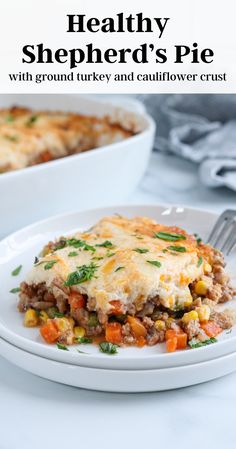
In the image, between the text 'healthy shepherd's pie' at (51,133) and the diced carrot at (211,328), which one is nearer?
the diced carrot at (211,328)

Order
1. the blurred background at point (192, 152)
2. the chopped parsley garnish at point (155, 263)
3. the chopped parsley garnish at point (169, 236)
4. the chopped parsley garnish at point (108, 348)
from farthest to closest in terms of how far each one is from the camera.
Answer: the blurred background at point (192, 152), the chopped parsley garnish at point (169, 236), the chopped parsley garnish at point (155, 263), the chopped parsley garnish at point (108, 348)

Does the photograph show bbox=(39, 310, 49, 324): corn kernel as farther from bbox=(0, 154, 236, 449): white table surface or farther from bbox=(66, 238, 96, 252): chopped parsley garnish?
bbox=(66, 238, 96, 252): chopped parsley garnish

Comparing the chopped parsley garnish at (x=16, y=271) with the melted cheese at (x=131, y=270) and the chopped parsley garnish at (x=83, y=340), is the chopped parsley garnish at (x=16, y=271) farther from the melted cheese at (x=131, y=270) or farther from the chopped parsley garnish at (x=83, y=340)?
the chopped parsley garnish at (x=83, y=340)

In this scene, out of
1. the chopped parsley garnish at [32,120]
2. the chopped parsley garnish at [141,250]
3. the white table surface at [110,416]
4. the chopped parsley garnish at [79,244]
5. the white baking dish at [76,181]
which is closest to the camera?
the white table surface at [110,416]

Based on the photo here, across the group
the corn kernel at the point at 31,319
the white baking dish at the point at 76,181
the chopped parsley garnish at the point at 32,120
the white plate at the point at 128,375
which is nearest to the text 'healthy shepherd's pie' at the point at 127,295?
the corn kernel at the point at 31,319

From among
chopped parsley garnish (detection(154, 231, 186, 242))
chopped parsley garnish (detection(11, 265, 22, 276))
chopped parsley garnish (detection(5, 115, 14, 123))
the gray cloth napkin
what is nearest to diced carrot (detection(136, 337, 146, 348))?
chopped parsley garnish (detection(154, 231, 186, 242))

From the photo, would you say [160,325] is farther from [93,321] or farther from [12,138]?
[12,138]

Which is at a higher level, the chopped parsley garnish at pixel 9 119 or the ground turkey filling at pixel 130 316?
the ground turkey filling at pixel 130 316

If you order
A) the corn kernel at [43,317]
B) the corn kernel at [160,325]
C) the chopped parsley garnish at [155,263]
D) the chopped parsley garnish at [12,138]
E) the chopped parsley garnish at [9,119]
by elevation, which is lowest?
the chopped parsley garnish at [9,119]
